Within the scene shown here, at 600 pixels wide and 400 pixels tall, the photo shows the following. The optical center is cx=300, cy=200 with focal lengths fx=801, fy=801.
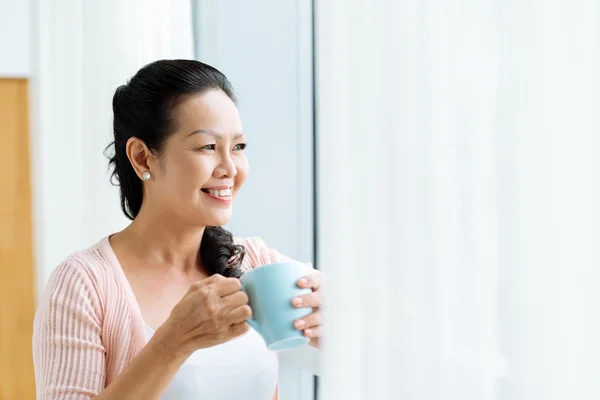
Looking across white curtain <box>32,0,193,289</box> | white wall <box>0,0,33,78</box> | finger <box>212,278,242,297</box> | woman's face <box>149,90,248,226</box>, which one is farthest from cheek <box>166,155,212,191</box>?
white wall <box>0,0,33,78</box>

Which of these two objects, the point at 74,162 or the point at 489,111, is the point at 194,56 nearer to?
the point at 74,162

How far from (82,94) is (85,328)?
112cm

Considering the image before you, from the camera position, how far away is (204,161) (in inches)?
50.3

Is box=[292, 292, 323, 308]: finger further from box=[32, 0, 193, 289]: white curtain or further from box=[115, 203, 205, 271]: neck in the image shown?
box=[32, 0, 193, 289]: white curtain

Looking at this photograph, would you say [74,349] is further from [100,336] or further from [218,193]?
[218,193]

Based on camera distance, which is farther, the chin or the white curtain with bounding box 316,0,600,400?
the chin

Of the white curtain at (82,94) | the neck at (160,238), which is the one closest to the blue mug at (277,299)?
the neck at (160,238)

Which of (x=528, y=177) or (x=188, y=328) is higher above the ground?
(x=528, y=177)

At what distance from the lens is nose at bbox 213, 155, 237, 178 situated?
4.20 feet

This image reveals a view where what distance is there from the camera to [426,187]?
889mm

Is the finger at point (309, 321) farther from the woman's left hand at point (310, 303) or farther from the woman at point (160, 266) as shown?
the woman at point (160, 266)

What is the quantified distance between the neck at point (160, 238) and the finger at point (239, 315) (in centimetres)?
36

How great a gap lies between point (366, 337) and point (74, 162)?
1.48 meters

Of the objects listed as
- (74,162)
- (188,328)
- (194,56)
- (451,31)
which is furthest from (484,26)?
(74,162)
